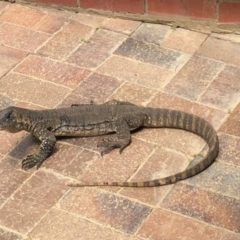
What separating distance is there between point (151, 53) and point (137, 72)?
420 mm

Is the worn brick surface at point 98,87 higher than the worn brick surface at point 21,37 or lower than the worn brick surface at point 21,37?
lower

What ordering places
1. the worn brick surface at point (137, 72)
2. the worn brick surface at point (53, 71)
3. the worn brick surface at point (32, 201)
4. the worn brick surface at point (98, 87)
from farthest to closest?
the worn brick surface at point (53, 71)
the worn brick surface at point (137, 72)
the worn brick surface at point (98, 87)
the worn brick surface at point (32, 201)

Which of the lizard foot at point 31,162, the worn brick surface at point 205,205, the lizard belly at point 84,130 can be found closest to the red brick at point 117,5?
the lizard belly at point 84,130

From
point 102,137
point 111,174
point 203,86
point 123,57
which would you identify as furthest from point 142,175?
point 123,57

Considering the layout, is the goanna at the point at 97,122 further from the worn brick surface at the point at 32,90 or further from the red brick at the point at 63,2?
the red brick at the point at 63,2

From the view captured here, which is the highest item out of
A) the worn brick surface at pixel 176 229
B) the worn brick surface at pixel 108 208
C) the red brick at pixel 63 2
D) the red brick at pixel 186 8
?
the red brick at pixel 186 8

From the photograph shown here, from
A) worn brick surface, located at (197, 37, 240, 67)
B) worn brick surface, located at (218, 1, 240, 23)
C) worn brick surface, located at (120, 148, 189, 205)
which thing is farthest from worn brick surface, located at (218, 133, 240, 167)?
worn brick surface, located at (218, 1, 240, 23)

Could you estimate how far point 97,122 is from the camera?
22.8 ft

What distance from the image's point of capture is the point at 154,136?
22.9 feet

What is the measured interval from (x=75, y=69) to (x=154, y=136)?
1527mm

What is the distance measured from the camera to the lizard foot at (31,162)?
667cm

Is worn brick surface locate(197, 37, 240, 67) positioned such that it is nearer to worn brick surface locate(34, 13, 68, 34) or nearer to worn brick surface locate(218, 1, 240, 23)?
worn brick surface locate(218, 1, 240, 23)

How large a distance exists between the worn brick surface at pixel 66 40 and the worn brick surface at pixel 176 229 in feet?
9.37

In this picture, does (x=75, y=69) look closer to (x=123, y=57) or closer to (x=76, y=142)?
(x=123, y=57)
